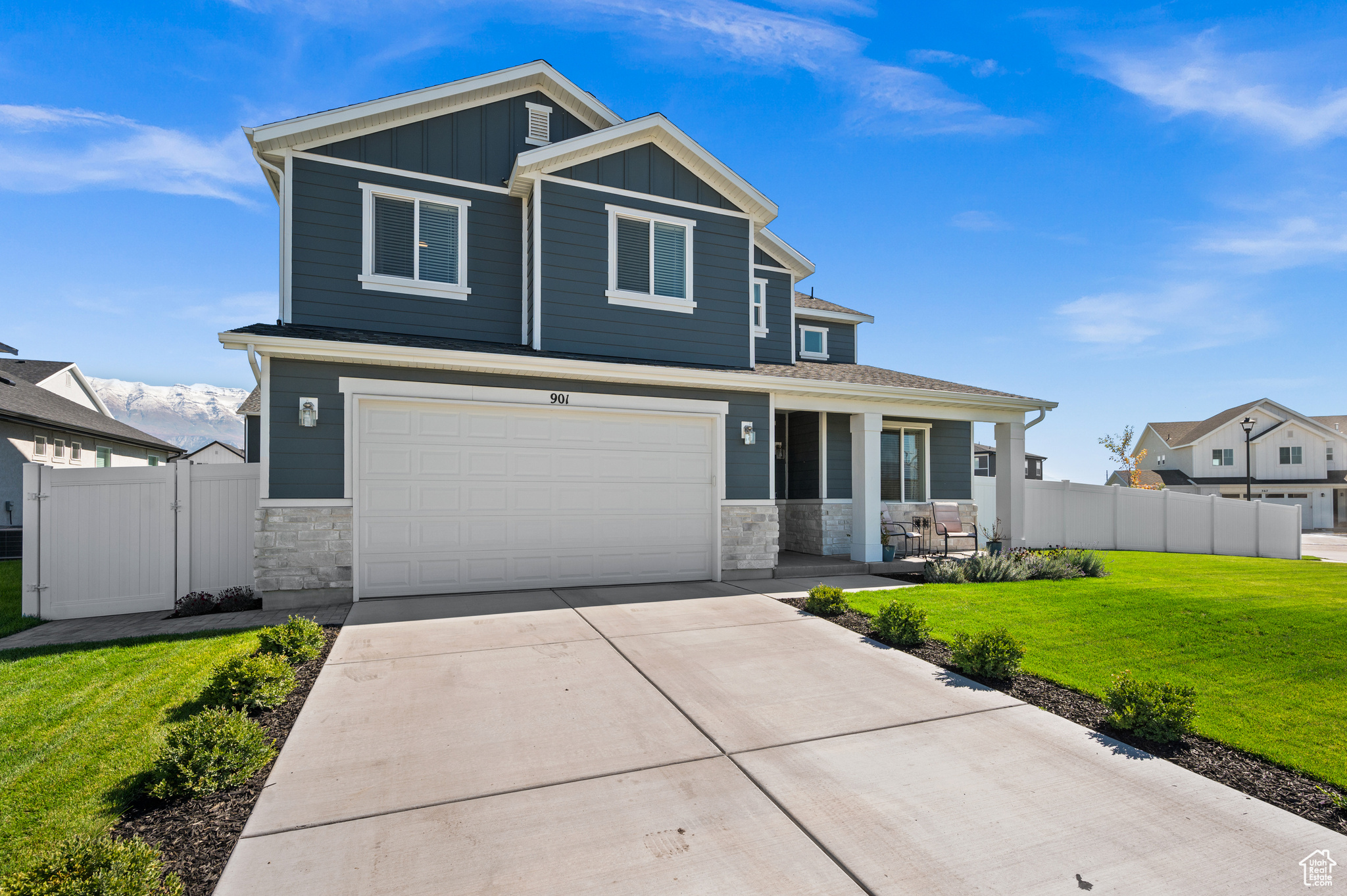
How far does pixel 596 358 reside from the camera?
9.26 meters

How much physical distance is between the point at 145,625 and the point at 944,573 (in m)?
10.6

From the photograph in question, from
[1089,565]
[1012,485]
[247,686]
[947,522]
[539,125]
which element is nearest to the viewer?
[247,686]

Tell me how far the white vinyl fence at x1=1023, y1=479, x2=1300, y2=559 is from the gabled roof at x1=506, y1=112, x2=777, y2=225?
390 inches

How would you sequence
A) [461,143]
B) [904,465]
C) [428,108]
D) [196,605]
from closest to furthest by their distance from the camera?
1. [196,605]
2. [428,108]
3. [461,143]
4. [904,465]

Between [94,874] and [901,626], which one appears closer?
[94,874]

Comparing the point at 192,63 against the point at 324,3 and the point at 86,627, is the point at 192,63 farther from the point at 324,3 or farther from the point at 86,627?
the point at 86,627

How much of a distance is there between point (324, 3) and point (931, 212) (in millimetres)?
13370

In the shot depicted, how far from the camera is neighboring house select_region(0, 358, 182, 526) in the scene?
51.5 feet

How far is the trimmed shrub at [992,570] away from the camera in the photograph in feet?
31.9

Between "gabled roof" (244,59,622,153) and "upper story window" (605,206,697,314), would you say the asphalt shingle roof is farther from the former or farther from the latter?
"gabled roof" (244,59,622,153)

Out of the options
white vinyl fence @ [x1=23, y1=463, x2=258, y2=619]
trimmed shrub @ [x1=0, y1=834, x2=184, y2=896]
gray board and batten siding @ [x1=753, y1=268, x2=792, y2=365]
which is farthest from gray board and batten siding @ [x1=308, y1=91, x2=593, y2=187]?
trimmed shrub @ [x1=0, y1=834, x2=184, y2=896]

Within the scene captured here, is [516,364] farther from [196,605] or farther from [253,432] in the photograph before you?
[253,432]

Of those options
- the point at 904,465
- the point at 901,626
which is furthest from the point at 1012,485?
the point at 901,626

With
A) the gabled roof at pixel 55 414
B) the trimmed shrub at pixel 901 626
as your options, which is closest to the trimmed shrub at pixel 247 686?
the trimmed shrub at pixel 901 626
